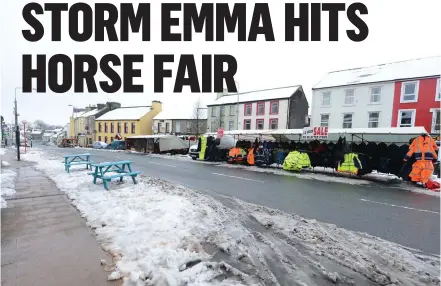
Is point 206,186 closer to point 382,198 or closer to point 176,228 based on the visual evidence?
point 176,228

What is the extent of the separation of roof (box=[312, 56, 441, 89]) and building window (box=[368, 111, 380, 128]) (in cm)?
→ 329

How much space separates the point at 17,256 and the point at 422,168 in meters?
12.8

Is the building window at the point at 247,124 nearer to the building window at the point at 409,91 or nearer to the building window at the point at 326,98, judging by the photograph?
the building window at the point at 326,98

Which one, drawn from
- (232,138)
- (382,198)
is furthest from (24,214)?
(232,138)

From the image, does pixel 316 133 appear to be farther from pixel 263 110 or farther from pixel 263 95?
pixel 263 95

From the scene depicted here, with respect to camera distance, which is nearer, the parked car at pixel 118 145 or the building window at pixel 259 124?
the building window at pixel 259 124

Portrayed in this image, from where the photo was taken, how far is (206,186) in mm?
8781

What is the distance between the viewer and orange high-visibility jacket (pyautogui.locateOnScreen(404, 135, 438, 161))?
9.26 meters

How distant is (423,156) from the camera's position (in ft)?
30.7

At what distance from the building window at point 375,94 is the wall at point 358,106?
0.94 ft

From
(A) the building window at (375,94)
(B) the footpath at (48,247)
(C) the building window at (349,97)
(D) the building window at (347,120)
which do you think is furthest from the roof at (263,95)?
(B) the footpath at (48,247)

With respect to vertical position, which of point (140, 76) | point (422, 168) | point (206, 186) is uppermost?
point (140, 76)

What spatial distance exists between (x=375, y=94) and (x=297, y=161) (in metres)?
16.1

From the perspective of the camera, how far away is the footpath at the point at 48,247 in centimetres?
272
